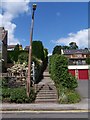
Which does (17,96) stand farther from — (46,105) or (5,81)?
(5,81)

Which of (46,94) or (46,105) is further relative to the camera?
(46,94)

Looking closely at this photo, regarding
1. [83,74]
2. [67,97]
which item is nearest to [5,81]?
[67,97]

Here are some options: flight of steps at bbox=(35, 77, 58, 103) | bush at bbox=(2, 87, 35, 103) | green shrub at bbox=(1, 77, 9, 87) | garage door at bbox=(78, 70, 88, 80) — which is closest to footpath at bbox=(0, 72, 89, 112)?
flight of steps at bbox=(35, 77, 58, 103)

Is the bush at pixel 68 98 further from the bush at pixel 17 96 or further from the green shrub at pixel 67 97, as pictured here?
the bush at pixel 17 96

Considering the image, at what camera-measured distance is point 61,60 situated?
73.6ft

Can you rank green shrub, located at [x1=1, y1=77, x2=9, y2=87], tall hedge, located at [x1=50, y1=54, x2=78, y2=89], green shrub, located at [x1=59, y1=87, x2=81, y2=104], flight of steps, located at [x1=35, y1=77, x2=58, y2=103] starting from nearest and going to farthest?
green shrub, located at [x1=59, y1=87, x2=81, y2=104], flight of steps, located at [x1=35, y1=77, x2=58, y2=103], green shrub, located at [x1=1, y1=77, x2=9, y2=87], tall hedge, located at [x1=50, y1=54, x2=78, y2=89]

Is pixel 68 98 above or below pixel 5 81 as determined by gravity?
below

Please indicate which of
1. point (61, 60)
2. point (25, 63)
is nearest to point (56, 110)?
point (61, 60)

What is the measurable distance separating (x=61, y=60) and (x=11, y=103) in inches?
220

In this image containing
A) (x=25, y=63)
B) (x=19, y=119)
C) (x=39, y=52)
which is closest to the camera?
(x=19, y=119)

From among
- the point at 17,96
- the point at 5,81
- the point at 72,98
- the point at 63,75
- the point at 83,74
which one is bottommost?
the point at 72,98

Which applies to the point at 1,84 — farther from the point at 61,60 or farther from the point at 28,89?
the point at 61,60

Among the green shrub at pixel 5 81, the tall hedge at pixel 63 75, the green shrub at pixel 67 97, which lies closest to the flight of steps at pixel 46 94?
the green shrub at pixel 67 97

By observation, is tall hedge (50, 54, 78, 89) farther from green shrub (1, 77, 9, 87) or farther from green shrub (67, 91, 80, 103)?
green shrub (1, 77, 9, 87)
